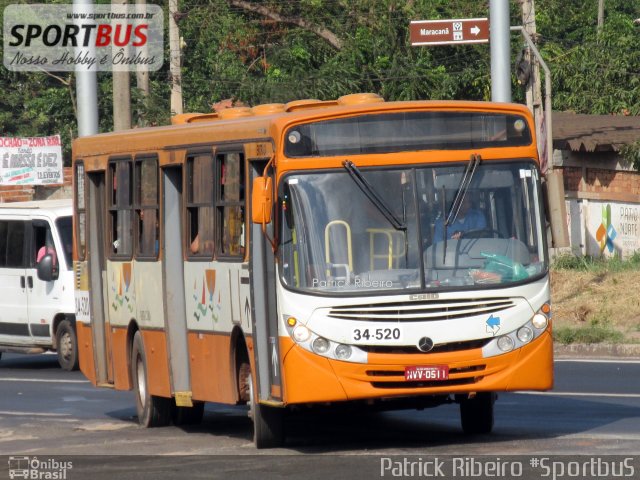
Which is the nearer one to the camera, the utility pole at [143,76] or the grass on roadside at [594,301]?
the grass on roadside at [594,301]

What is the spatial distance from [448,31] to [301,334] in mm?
10117

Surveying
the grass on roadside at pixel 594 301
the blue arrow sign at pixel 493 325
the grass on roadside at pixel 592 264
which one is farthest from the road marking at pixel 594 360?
the blue arrow sign at pixel 493 325

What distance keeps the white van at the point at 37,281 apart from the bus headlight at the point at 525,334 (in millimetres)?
10894

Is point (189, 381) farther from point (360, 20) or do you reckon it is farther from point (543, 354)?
point (360, 20)

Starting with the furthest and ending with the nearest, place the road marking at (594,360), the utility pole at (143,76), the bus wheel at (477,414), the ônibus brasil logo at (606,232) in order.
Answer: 1. the utility pole at (143,76)
2. the ônibus brasil logo at (606,232)
3. the road marking at (594,360)
4. the bus wheel at (477,414)

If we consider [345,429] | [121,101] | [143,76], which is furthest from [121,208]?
[143,76]

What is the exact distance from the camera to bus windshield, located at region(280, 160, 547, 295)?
36.5ft

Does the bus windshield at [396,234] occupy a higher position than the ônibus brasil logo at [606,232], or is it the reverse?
the bus windshield at [396,234]

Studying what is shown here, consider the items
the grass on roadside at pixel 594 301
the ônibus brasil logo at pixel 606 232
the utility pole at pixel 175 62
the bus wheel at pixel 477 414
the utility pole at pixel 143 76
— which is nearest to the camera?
the bus wheel at pixel 477 414

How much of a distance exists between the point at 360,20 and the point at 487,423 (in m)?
28.1

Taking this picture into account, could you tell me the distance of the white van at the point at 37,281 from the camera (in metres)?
21.5

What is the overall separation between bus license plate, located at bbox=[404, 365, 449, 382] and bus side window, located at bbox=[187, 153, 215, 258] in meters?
2.31

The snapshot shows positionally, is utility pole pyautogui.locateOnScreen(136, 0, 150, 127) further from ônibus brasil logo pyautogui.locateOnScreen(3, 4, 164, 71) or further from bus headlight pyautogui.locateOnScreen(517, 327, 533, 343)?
bus headlight pyautogui.locateOnScreen(517, 327, 533, 343)

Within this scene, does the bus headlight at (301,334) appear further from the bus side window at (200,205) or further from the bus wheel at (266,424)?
the bus side window at (200,205)
